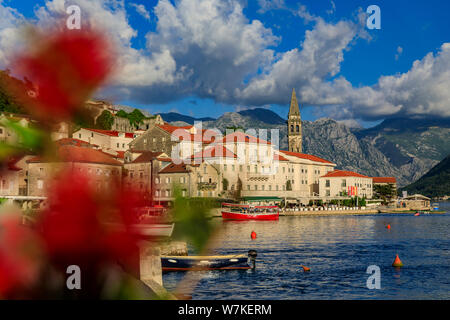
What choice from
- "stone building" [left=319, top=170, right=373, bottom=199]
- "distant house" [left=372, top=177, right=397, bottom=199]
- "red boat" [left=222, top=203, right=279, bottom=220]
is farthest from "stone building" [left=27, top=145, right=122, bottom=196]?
"distant house" [left=372, top=177, right=397, bottom=199]

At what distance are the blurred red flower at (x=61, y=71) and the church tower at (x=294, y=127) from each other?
585 ft

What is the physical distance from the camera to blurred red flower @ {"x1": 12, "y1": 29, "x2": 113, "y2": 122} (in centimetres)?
152

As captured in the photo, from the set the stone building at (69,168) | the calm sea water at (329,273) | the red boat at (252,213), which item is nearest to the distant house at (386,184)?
the red boat at (252,213)

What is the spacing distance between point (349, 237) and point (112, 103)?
56.8 meters

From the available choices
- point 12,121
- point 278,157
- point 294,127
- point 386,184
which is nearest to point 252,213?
Answer: point 278,157

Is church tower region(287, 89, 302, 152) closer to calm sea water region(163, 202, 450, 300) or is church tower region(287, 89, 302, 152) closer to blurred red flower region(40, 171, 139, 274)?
calm sea water region(163, 202, 450, 300)

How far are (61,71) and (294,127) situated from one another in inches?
7214

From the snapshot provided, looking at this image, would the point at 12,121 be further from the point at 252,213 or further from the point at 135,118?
the point at 135,118

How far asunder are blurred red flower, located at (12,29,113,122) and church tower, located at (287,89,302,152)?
17819 centimetres

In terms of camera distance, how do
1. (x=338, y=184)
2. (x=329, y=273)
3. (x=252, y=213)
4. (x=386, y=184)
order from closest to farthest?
1. (x=329, y=273)
2. (x=252, y=213)
3. (x=338, y=184)
4. (x=386, y=184)

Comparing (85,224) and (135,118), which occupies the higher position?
(135,118)

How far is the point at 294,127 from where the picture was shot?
182375 millimetres

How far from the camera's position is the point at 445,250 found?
43500 millimetres
